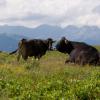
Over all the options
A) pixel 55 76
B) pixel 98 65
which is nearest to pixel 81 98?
pixel 55 76

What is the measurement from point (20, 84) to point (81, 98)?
9.90ft

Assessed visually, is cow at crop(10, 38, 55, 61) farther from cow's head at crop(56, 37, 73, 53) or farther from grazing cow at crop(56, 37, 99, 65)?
grazing cow at crop(56, 37, 99, 65)

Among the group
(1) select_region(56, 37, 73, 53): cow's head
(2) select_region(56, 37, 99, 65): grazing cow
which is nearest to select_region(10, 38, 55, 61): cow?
(1) select_region(56, 37, 73, 53): cow's head

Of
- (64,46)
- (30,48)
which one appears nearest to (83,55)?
(64,46)

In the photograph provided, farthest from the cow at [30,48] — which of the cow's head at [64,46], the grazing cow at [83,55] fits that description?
the grazing cow at [83,55]

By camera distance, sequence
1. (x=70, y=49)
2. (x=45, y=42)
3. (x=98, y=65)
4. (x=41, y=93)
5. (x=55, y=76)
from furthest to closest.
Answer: (x=45, y=42), (x=70, y=49), (x=98, y=65), (x=55, y=76), (x=41, y=93)

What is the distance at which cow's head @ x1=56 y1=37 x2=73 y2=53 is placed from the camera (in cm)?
2805

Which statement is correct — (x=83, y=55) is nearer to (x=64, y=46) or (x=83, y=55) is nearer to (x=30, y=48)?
(x=64, y=46)

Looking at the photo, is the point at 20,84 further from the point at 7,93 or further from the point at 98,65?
the point at 98,65

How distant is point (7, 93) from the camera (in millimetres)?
12969

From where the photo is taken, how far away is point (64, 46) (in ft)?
92.7

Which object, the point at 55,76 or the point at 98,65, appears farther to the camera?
the point at 98,65

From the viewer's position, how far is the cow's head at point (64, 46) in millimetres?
28047

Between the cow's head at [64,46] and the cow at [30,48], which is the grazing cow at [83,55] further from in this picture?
the cow at [30,48]
